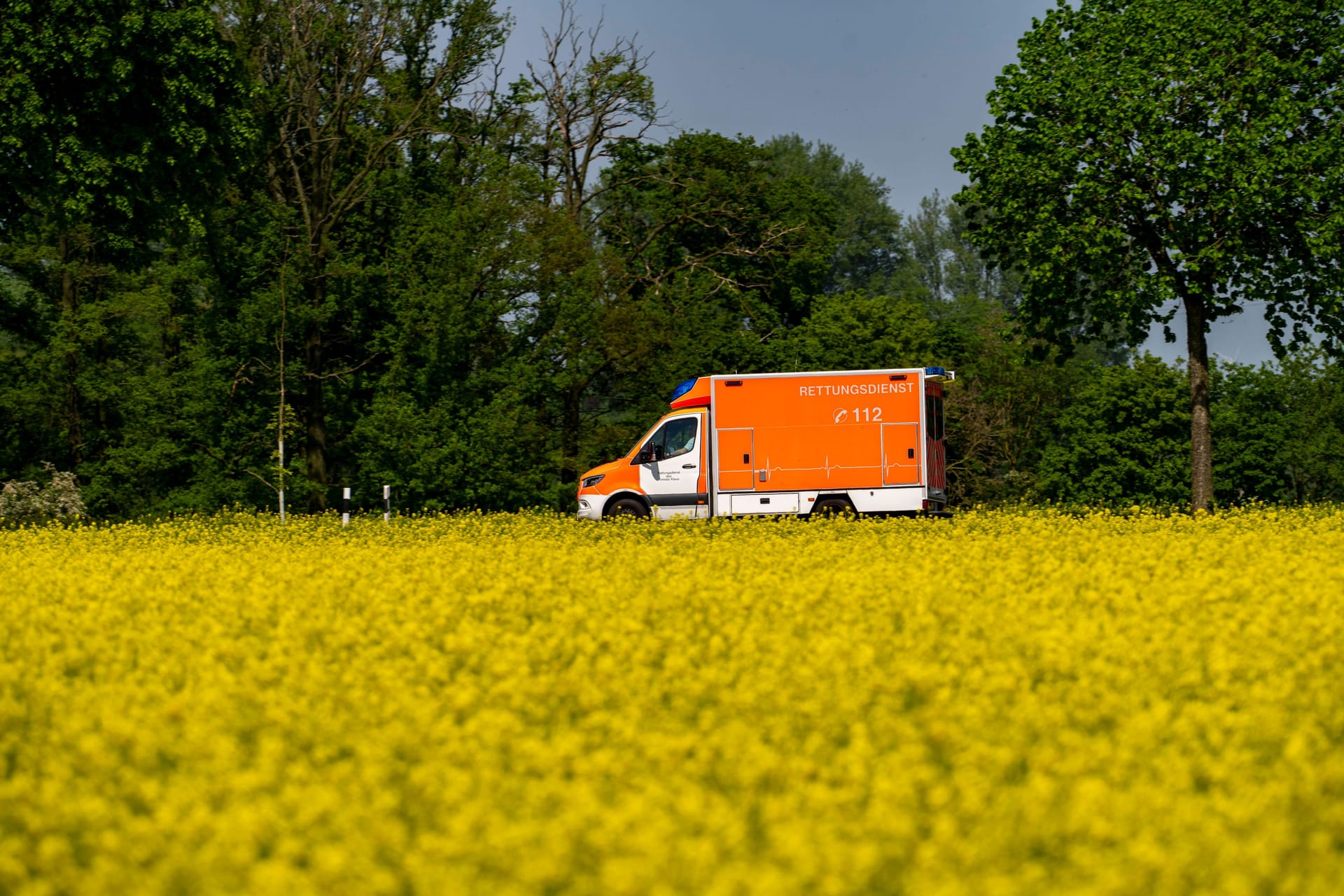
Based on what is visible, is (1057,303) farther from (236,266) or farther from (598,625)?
(598,625)

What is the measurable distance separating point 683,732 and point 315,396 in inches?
1472

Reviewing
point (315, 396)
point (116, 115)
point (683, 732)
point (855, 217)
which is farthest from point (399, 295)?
point (855, 217)

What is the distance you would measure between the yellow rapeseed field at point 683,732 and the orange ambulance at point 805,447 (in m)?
12.2

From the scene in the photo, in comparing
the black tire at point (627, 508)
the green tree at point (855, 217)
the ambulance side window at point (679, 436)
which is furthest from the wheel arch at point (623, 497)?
the green tree at point (855, 217)

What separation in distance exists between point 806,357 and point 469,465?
50.8 ft

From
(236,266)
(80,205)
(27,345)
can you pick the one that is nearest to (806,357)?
(236,266)

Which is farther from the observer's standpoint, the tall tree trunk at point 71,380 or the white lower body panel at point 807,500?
the tall tree trunk at point 71,380

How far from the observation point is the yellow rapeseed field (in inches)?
196

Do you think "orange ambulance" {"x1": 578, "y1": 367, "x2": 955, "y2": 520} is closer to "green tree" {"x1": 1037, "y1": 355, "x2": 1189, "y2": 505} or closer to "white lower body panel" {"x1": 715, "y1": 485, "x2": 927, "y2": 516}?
"white lower body panel" {"x1": 715, "y1": 485, "x2": 927, "y2": 516}

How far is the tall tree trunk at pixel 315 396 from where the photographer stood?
41.8 m

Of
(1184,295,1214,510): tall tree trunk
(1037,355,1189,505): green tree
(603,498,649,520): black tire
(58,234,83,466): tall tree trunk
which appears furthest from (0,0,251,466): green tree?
(1037,355,1189,505): green tree

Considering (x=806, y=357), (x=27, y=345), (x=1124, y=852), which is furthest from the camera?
(x=806, y=357)

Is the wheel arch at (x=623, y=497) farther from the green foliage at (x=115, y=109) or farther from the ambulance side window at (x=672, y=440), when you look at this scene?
the green foliage at (x=115, y=109)

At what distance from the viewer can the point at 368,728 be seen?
7012 mm
